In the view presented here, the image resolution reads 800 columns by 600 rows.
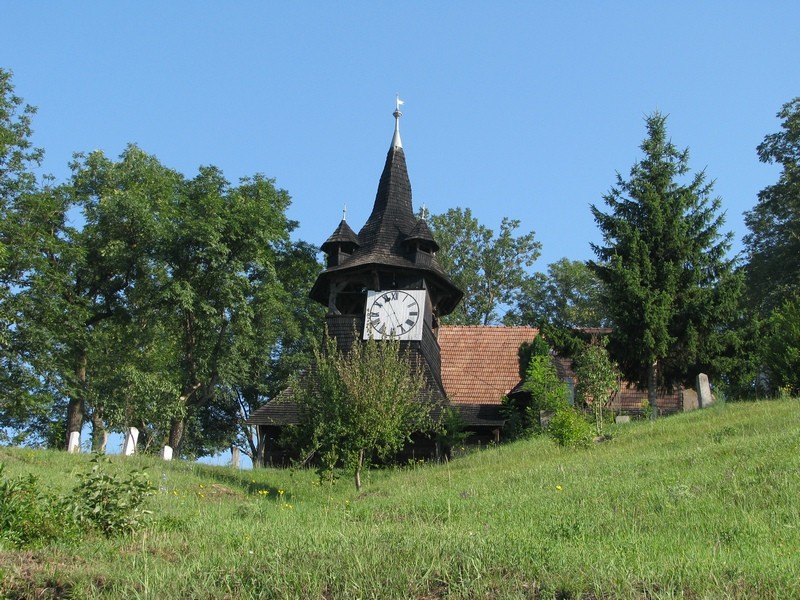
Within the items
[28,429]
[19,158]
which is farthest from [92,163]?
[28,429]

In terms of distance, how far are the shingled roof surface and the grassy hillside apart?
15.7 metres

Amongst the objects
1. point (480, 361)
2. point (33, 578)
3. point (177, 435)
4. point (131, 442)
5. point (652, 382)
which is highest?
point (480, 361)

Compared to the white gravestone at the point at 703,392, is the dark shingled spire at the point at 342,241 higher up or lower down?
higher up

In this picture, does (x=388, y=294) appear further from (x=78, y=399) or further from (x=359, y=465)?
(x=359, y=465)

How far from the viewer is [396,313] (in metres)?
28.7

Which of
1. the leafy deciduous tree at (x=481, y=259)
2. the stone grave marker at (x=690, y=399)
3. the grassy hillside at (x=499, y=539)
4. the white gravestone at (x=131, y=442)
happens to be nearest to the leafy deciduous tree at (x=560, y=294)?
the leafy deciduous tree at (x=481, y=259)

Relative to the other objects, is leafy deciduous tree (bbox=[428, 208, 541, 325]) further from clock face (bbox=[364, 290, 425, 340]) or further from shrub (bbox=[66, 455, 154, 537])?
shrub (bbox=[66, 455, 154, 537])

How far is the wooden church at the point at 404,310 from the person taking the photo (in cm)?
2838

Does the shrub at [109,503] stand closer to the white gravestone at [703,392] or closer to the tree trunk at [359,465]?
the tree trunk at [359,465]

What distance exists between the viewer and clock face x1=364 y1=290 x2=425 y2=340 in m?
28.4

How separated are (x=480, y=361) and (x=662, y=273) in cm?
1011

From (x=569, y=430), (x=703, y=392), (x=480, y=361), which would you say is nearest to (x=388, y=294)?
(x=480, y=361)

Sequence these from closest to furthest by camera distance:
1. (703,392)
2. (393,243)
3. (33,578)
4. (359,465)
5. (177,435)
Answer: (33,578) < (359,465) < (703,392) < (393,243) < (177,435)

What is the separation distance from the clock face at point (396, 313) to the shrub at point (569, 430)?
10.0 metres
